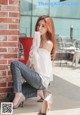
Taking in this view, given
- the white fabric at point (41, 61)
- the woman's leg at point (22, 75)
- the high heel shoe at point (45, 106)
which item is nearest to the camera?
the high heel shoe at point (45, 106)

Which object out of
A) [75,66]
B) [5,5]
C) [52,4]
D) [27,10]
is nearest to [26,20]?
[27,10]

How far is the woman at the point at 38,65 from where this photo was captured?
3.58m

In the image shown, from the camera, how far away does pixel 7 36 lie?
149 inches

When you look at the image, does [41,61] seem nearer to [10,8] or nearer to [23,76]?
[23,76]

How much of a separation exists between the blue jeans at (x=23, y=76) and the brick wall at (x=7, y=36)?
256mm

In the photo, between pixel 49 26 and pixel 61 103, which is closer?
pixel 49 26

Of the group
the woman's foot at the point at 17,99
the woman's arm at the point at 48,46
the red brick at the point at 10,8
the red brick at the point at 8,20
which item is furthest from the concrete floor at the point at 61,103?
the red brick at the point at 10,8

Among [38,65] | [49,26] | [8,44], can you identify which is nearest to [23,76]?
[38,65]

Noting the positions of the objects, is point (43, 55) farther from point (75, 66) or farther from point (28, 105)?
point (75, 66)

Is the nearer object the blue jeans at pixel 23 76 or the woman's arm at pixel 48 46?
the blue jeans at pixel 23 76

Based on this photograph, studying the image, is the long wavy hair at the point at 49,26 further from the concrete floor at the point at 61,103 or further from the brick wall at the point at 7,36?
the concrete floor at the point at 61,103

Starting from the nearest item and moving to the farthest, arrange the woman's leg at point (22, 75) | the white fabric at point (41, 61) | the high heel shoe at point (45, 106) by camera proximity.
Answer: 1. the high heel shoe at point (45, 106)
2. the woman's leg at point (22, 75)
3. the white fabric at point (41, 61)

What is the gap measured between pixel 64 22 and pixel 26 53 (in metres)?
7.60

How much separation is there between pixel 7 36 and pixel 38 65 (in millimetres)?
513
